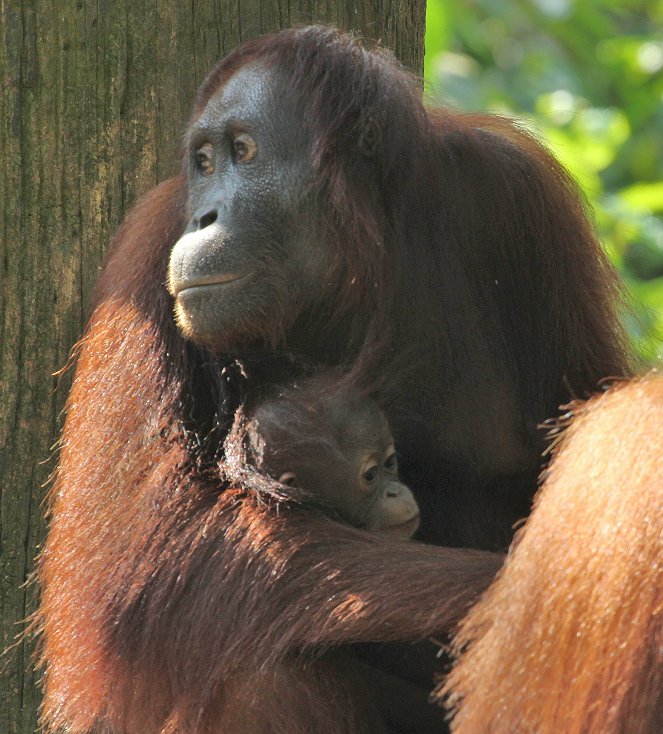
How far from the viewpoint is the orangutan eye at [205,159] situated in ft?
9.85

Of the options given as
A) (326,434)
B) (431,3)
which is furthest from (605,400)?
(431,3)

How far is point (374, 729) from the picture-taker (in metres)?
2.74

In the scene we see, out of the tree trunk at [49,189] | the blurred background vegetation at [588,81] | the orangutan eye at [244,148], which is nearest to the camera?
the orangutan eye at [244,148]

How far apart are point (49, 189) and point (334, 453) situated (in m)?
1.01

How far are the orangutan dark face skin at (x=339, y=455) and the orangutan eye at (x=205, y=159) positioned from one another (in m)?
0.55

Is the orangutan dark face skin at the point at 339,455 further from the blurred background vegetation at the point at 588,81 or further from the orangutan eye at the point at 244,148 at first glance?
the blurred background vegetation at the point at 588,81

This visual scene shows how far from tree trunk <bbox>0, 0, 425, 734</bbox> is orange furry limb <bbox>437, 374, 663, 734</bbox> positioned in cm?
139

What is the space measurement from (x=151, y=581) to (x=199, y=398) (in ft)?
1.52

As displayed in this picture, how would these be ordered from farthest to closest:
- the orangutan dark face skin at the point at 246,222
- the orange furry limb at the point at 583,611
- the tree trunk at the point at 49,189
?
the tree trunk at the point at 49,189 < the orangutan dark face skin at the point at 246,222 < the orange furry limb at the point at 583,611

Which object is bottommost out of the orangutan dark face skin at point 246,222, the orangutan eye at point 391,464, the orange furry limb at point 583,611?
the orangutan eye at point 391,464

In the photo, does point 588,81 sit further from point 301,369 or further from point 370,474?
point 370,474

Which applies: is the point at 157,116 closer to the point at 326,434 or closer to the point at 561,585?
the point at 326,434

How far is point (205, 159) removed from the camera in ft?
9.91

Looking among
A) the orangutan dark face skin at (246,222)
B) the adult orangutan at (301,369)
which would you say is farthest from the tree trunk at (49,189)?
the orangutan dark face skin at (246,222)
